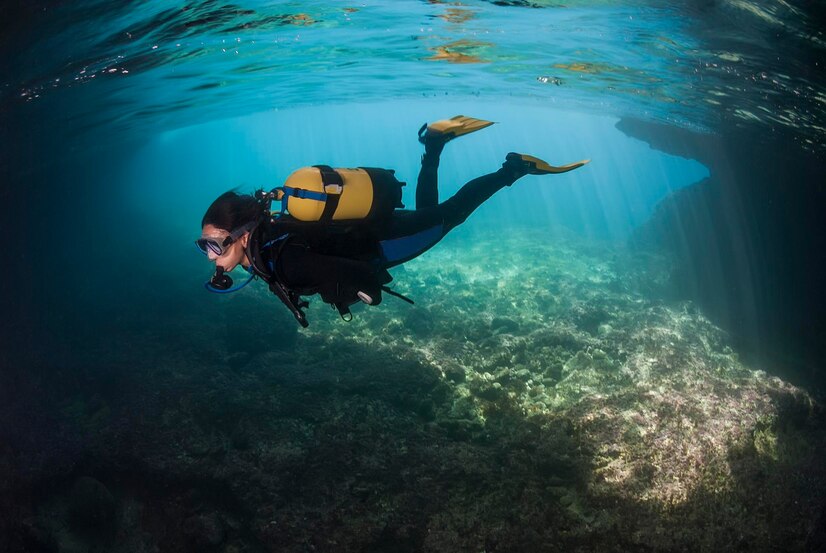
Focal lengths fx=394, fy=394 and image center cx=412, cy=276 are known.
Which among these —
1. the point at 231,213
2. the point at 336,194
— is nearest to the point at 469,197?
the point at 336,194

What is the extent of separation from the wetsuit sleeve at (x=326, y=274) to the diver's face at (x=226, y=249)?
606 mm

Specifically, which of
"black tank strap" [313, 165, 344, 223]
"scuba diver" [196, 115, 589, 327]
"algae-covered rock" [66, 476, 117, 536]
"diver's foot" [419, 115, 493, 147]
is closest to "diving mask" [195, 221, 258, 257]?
"scuba diver" [196, 115, 589, 327]

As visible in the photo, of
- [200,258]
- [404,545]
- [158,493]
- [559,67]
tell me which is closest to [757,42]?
[559,67]

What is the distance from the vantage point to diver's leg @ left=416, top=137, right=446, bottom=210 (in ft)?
20.9

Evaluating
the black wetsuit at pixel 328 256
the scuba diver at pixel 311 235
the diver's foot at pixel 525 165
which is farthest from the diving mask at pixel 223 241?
the diver's foot at pixel 525 165

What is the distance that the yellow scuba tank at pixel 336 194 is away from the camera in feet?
12.8

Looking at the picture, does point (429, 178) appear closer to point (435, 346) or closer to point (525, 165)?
point (525, 165)

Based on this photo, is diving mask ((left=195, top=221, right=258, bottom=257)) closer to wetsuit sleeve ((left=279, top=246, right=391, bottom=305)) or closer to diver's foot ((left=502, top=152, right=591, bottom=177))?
wetsuit sleeve ((left=279, top=246, right=391, bottom=305))

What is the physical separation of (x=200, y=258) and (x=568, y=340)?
23836mm

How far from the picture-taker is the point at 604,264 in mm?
27953

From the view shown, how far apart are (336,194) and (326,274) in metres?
0.92

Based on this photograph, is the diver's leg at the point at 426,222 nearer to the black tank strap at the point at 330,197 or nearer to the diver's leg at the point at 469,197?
the diver's leg at the point at 469,197

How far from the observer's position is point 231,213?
3881 mm

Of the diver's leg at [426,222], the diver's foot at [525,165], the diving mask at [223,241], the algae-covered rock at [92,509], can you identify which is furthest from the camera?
the algae-covered rock at [92,509]
